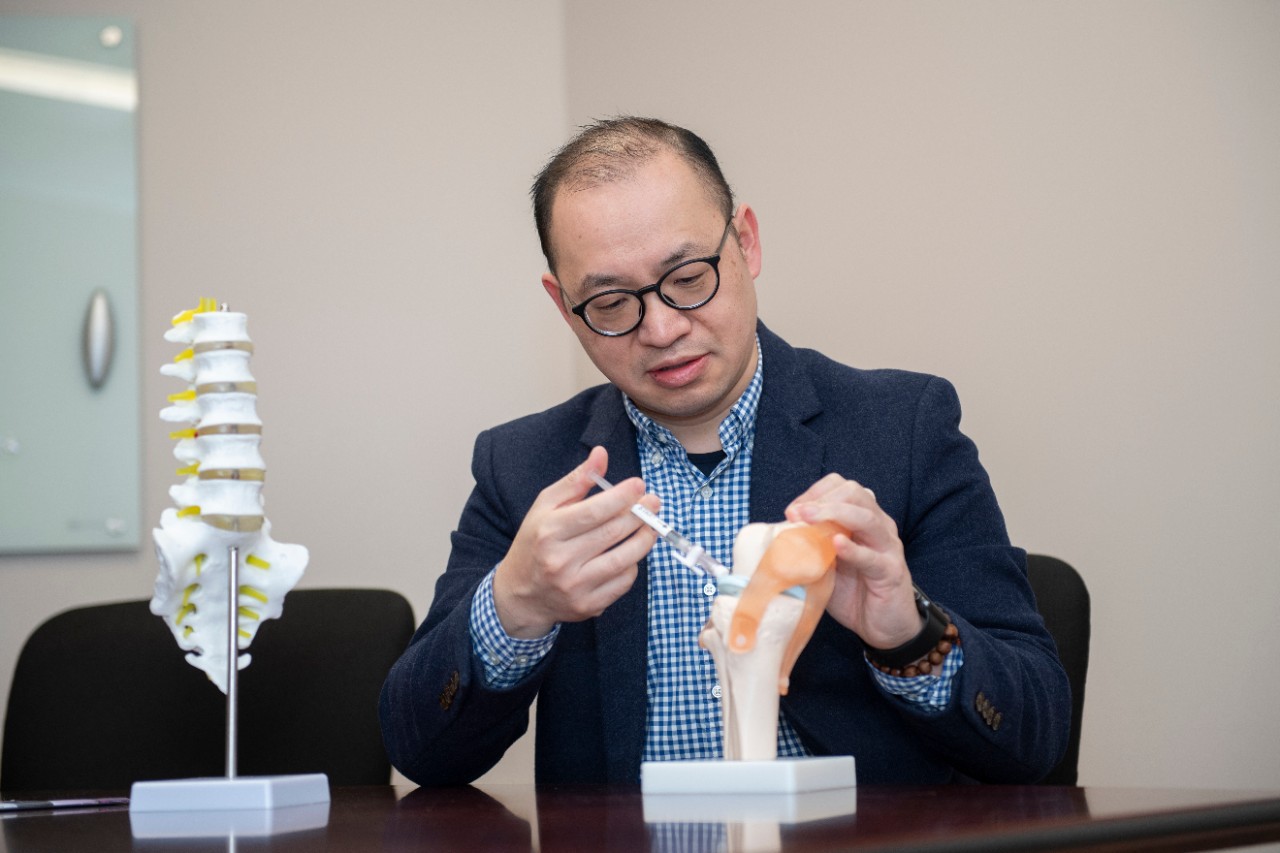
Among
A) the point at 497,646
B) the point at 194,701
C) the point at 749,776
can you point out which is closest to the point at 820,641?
the point at 497,646

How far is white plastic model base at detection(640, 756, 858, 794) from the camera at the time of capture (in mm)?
1089

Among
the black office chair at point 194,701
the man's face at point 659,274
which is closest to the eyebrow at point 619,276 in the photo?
the man's face at point 659,274

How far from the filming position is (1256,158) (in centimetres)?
187

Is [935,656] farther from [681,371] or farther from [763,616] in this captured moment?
[681,371]

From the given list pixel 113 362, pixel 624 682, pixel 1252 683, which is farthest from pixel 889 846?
pixel 113 362

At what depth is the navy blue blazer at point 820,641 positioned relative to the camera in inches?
56.8

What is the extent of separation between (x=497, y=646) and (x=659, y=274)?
50 cm

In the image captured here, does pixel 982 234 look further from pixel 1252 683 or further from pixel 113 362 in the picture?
pixel 113 362

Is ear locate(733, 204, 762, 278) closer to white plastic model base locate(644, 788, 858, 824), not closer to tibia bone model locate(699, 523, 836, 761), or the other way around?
tibia bone model locate(699, 523, 836, 761)

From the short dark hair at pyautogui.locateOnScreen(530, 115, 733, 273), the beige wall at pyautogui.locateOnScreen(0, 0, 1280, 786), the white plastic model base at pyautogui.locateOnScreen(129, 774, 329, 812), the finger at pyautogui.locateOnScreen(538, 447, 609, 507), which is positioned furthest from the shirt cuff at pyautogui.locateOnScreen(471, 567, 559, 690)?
the beige wall at pyautogui.locateOnScreen(0, 0, 1280, 786)

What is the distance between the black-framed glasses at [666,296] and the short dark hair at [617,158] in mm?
101

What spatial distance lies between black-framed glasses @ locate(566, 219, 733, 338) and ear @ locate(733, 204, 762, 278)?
12 cm

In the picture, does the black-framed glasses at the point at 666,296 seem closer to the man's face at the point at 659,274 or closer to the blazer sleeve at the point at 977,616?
the man's face at the point at 659,274

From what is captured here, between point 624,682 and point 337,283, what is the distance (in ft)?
5.95
